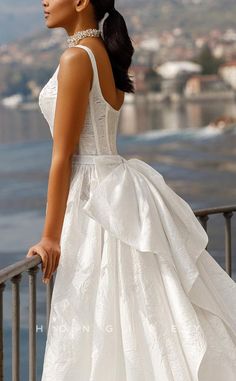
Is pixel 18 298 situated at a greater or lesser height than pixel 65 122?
lesser

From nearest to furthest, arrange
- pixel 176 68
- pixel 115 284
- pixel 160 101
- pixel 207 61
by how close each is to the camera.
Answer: pixel 115 284
pixel 176 68
pixel 207 61
pixel 160 101

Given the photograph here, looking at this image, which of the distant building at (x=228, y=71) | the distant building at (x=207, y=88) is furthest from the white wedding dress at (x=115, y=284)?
the distant building at (x=228, y=71)

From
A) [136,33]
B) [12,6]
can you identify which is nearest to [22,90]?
[136,33]

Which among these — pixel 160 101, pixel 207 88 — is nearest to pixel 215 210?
pixel 207 88

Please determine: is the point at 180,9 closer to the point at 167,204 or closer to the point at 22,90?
the point at 22,90

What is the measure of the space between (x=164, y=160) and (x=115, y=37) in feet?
105

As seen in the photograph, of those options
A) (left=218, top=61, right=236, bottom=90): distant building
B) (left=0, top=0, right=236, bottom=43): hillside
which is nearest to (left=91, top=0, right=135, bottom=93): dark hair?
(left=218, top=61, right=236, bottom=90): distant building

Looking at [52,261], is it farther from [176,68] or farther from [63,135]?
[176,68]

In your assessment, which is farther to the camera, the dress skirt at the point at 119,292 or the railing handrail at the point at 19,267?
the dress skirt at the point at 119,292

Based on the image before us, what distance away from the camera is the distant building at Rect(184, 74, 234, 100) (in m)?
29.1

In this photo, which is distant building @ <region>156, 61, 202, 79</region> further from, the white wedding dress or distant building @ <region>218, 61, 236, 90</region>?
the white wedding dress

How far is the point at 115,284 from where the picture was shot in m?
1.65

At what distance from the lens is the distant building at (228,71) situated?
96.8 ft

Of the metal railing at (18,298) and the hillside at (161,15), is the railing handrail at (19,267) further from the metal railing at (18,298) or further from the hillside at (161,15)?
the hillside at (161,15)
